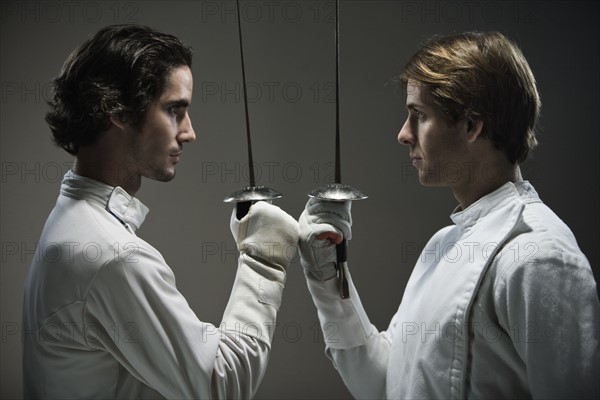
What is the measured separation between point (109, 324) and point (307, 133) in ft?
5.50

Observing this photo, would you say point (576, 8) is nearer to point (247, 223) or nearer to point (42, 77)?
point (247, 223)

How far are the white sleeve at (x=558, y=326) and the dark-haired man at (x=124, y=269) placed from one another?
1.84 ft

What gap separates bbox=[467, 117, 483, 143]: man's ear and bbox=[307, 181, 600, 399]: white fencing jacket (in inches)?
5.1

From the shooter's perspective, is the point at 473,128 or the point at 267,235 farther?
the point at 267,235

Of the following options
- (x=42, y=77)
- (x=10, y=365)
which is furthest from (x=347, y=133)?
(x=10, y=365)

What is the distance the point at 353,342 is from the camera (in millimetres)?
1746

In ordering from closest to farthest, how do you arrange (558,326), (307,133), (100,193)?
(558,326)
(100,193)
(307,133)

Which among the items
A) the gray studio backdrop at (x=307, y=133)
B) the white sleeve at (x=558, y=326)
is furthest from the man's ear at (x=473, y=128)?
the gray studio backdrop at (x=307, y=133)

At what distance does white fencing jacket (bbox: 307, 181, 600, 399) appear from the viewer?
49.1 inches

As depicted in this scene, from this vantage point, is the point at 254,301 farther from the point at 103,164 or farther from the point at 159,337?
the point at 103,164

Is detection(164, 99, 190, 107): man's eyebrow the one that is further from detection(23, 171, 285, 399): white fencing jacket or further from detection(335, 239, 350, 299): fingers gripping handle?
detection(335, 239, 350, 299): fingers gripping handle

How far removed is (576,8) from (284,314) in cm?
177

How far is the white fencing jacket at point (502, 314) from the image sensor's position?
125 cm

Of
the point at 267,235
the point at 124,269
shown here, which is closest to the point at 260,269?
the point at 267,235
